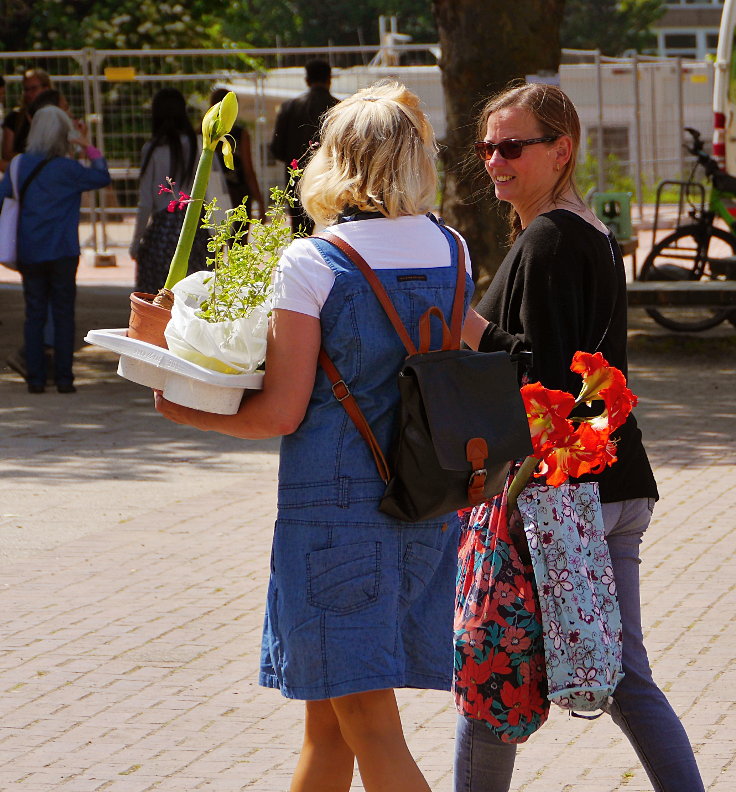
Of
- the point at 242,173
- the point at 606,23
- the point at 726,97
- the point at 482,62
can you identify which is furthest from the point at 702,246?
the point at 606,23

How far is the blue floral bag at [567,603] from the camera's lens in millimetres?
3193

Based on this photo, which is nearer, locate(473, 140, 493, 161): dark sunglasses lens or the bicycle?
locate(473, 140, 493, 161): dark sunglasses lens

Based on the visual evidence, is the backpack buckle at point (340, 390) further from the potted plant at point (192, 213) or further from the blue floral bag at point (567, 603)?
the blue floral bag at point (567, 603)

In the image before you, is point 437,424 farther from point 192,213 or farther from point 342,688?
point 192,213

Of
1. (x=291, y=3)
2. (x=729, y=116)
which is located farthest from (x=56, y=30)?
(x=291, y=3)

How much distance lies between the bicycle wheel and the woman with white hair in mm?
5069

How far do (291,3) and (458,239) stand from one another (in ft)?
218

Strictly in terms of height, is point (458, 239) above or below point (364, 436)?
above

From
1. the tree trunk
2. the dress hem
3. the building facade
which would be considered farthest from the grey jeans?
the building facade

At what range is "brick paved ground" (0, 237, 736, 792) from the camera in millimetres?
4238

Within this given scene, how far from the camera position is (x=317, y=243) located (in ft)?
9.74

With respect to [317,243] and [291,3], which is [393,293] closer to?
[317,243]

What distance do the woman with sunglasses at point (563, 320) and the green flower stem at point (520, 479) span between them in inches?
7.3

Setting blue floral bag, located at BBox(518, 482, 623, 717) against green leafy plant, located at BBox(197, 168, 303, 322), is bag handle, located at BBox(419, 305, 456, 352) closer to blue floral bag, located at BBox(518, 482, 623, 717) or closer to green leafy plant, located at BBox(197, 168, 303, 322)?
green leafy plant, located at BBox(197, 168, 303, 322)
